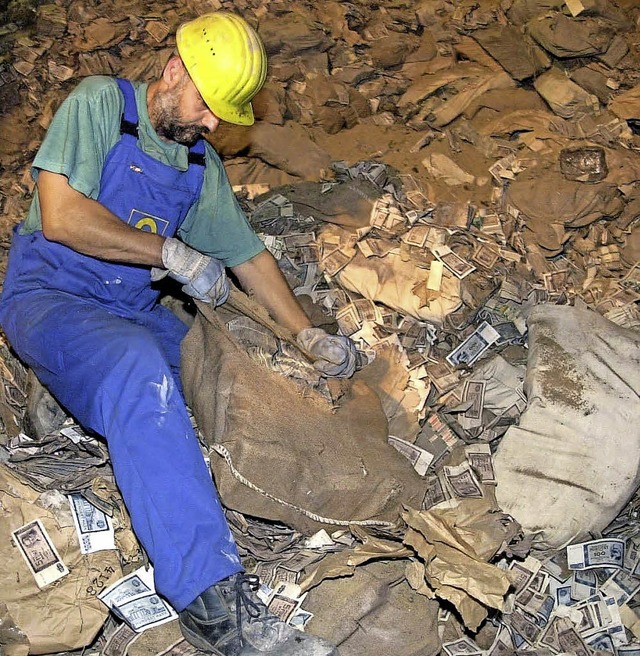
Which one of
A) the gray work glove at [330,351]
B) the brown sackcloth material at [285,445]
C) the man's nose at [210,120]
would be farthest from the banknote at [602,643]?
the man's nose at [210,120]

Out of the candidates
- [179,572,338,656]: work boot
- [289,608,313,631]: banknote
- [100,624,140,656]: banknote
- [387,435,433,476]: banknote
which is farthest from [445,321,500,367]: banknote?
[100,624,140,656]: banknote

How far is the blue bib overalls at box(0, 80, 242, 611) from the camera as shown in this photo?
233 cm

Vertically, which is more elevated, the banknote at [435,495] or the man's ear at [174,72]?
the man's ear at [174,72]

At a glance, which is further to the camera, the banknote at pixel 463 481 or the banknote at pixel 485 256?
the banknote at pixel 485 256

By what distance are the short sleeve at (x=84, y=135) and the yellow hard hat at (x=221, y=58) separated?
328 mm

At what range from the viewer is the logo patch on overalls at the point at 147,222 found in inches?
114

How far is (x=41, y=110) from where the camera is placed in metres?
4.57

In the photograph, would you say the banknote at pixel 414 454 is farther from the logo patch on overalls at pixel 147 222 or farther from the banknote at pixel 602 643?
the logo patch on overalls at pixel 147 222

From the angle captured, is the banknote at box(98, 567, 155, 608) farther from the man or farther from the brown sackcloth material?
the brown sackcloth material

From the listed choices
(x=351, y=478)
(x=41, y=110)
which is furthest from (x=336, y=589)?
(x=41, y=110)

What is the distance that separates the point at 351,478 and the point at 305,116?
266 centimetres

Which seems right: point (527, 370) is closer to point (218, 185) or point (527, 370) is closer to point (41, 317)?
point (218, 185)

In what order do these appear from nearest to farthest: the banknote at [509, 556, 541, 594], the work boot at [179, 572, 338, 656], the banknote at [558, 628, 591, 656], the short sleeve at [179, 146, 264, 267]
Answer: the work boot at [179, 572, 338, 656] < the banknote at [558, 628, 591, 656] < the banknote at [509, 556, 541, 594] < the short sleeve at [179, 146, 264, 267]

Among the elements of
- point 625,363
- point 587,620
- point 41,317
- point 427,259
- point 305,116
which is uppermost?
point 41,317
